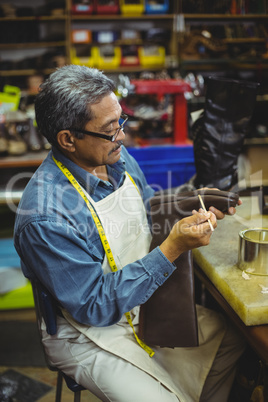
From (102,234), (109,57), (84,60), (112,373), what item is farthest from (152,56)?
(112,373)

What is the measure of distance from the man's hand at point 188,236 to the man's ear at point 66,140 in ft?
1.49

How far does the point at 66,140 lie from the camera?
1319mm

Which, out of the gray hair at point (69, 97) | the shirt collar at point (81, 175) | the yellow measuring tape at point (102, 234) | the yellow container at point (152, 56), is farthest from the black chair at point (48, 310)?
the yellow container at point (152, 56)

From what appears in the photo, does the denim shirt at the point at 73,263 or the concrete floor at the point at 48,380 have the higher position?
the denim shirt at the point at 73,263

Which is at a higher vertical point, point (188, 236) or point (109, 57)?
point (109, 57)

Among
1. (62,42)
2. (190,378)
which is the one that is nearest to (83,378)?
(190,378)

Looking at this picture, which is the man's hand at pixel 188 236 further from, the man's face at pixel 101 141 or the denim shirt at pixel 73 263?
the man's face at pixel 101 141

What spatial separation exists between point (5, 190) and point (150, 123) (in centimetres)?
118

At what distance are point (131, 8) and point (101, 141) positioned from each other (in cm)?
401

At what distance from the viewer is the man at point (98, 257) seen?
3.78 feet

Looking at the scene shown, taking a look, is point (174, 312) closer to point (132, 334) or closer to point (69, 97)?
point (132, 334)

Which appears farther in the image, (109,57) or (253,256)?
(109,57)

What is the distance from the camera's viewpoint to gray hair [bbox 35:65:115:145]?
1.24 m

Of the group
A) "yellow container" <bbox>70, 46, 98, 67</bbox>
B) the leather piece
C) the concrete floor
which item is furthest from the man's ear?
"yellow container" <bbox>70, 46, 98, 67</bbox>
